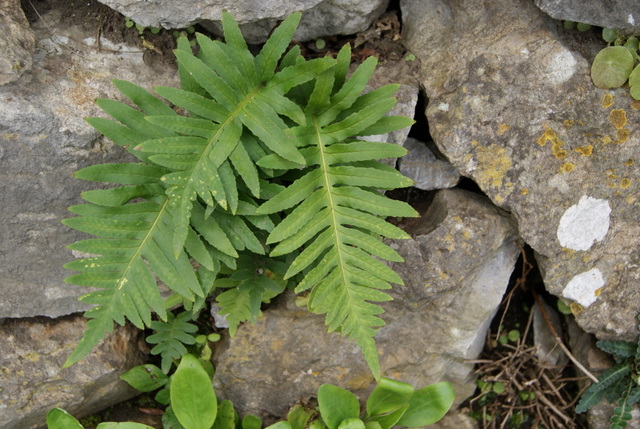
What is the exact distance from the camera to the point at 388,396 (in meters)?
3.43

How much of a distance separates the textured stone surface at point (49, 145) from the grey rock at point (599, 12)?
217cm

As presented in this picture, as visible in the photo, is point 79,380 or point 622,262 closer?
point 622,262

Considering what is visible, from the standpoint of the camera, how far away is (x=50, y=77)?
3115 mm

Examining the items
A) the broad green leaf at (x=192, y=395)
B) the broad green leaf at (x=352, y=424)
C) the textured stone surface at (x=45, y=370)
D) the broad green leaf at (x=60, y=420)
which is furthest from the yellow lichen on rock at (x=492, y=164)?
the broad green leaf at (x=60, y=420)

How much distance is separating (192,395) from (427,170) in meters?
1.96

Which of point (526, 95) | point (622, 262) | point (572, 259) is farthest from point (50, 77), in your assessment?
point (622, 262)

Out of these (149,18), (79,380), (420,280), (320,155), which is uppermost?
(149,18)

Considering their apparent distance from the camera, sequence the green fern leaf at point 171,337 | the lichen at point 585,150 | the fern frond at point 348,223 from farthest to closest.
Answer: the green fern leaf at point 171,337, the lichen at point 585,150, the fern frond at point 348,223

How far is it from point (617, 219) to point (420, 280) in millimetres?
1197

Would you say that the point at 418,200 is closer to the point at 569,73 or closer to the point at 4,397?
the point at 569,73

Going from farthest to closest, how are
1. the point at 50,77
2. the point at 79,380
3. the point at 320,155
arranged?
the point at 79,380 → the point at 50,77 → the point at 320,155

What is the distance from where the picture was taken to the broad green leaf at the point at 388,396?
3.35 meters

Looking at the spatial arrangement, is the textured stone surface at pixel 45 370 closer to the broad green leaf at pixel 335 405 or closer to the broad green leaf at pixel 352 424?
the broad green leaf at pixel 335 405

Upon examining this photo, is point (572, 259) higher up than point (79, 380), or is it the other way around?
point (572, 259)
